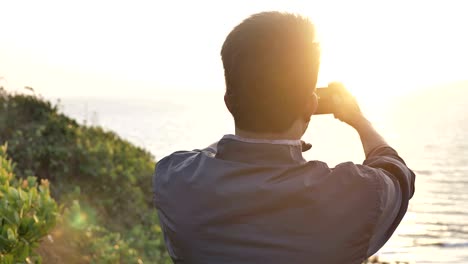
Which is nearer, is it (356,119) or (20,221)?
(356,119)

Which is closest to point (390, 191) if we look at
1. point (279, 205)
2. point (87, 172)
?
point (279, 205)

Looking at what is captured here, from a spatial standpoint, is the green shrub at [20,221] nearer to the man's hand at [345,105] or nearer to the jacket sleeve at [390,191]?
the man's hand at [345,105]

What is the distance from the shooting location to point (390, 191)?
7.41 feet

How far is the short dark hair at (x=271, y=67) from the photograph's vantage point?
87.8 inches

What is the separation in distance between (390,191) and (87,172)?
32.3ft

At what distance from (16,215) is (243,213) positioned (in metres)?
3.45

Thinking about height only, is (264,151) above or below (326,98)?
below

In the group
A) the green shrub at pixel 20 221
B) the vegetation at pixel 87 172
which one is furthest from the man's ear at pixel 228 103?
the vegetation at pixel 87 172

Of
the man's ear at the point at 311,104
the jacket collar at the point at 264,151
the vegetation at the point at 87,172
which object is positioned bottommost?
the vegetation at the point at 87,172

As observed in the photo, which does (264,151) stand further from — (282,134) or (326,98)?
(326,98)

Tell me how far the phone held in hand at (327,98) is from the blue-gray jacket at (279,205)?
0.44m

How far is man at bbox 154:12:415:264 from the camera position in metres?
2.19

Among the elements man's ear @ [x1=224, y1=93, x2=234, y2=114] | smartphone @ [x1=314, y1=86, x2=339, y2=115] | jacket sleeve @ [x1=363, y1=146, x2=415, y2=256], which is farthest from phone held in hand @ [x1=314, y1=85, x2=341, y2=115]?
man's ear @ [x1=224, y1=93, x2=234, y2=114]

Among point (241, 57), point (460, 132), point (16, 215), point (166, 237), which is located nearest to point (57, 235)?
point (16, 215)
